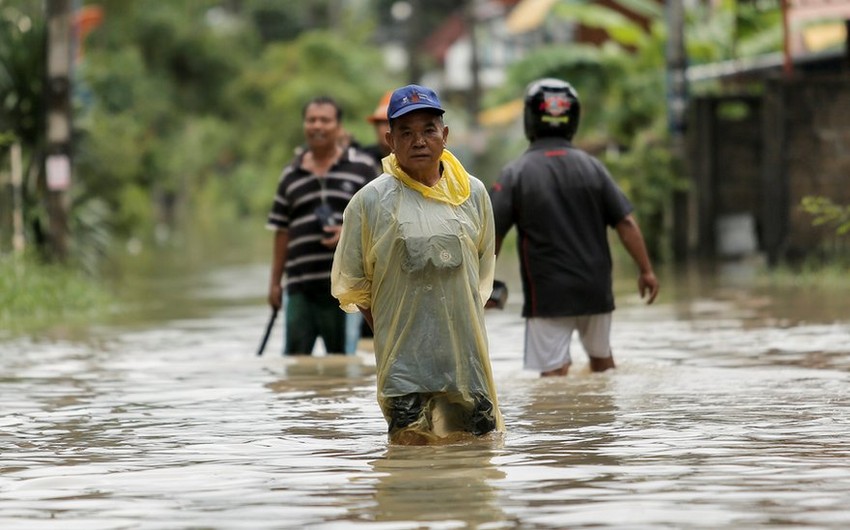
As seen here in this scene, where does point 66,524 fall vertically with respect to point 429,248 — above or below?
below

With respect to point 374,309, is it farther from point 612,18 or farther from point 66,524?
point 612,18

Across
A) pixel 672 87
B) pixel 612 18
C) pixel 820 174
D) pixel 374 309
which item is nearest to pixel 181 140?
pixel 612 18

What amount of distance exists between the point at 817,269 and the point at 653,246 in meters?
5.91

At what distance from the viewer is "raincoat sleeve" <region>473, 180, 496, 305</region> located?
30.2ft

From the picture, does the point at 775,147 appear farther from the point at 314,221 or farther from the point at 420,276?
the point at 420,276

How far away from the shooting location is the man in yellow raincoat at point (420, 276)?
29.3 ft

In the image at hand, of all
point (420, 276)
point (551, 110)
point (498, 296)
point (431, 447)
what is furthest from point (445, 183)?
point (551, 110)

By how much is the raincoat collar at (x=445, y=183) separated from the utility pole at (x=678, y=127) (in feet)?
60.8

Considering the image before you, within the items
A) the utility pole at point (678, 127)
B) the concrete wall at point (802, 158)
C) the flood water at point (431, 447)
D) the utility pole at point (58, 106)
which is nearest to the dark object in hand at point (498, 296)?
the flood water at point (431, 447)

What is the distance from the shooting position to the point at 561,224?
11656mm

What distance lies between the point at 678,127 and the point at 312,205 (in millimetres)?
14879

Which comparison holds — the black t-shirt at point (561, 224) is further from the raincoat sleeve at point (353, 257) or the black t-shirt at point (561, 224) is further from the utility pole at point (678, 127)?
the utility pole at point (678, 127)

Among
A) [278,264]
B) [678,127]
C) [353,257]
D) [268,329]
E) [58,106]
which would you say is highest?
[58,106]

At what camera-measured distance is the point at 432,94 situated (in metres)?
9.05
